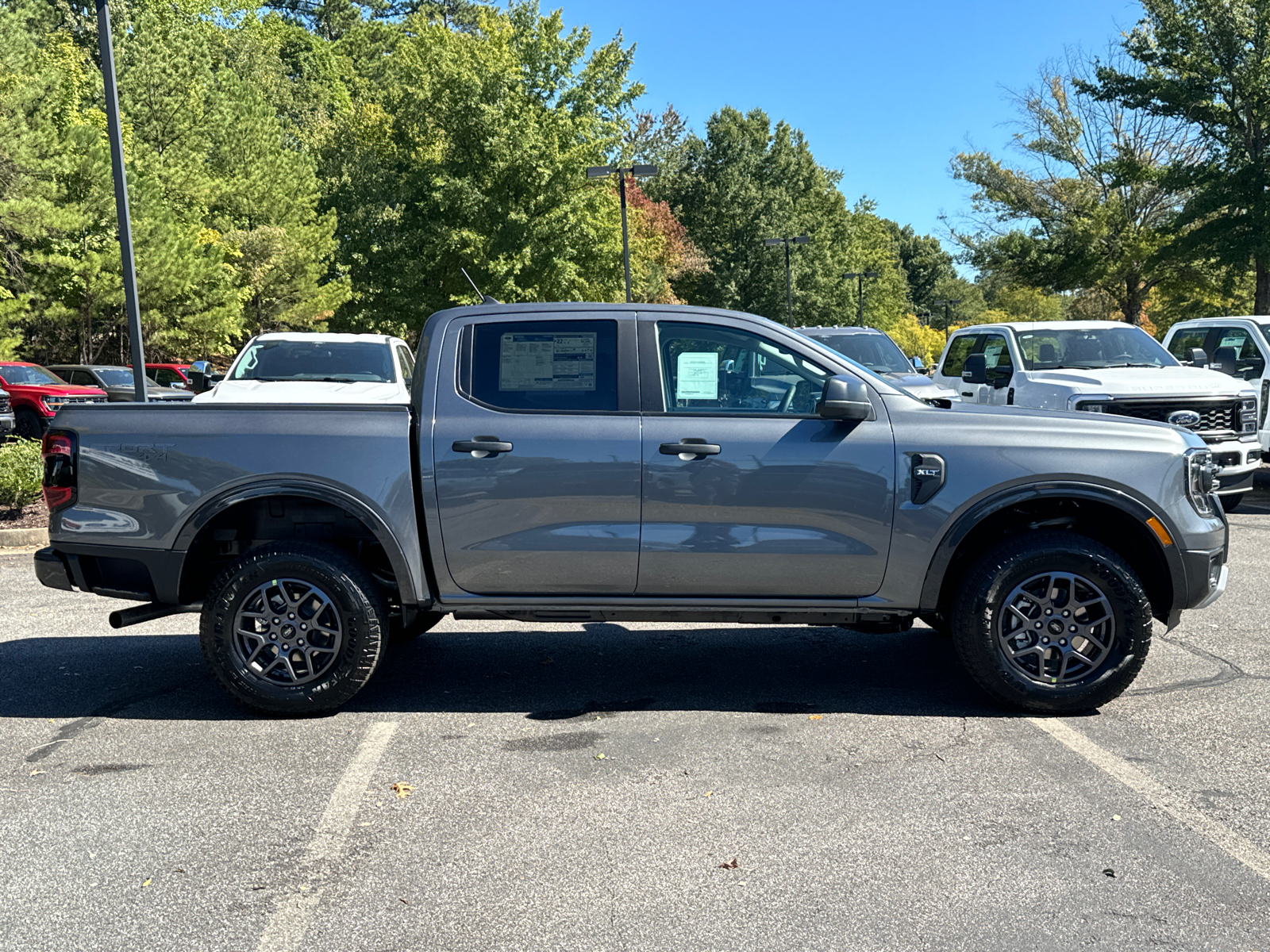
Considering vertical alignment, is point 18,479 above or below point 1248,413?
below

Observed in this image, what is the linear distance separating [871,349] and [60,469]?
1264 centimetres

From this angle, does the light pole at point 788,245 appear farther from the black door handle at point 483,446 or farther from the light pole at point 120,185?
the black door handle at point 483,446

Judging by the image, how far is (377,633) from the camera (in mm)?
5230

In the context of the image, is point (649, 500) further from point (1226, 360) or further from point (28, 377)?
point (28, 377)

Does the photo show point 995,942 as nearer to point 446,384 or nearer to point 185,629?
point 446,384

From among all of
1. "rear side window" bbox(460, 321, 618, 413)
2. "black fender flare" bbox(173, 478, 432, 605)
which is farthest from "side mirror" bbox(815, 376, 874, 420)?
"black fender flare" bbox(173, 478, 432, 605)

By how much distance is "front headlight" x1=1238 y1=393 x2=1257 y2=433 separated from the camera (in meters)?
10.8

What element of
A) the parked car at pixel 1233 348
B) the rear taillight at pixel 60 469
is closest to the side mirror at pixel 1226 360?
the parked car at pixel 1233 348

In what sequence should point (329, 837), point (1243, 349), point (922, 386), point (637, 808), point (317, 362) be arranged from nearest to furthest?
point (329, 837) < point (637, 808) < point (317, 362) < point (1243, 349) < point (922, 386)

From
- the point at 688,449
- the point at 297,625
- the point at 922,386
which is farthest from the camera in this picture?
the point at 922,386

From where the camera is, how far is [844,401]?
498 cm

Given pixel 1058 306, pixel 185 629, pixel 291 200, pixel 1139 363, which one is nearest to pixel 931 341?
pixel 1058 306

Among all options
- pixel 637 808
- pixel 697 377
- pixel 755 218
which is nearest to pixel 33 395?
pixel 697 377

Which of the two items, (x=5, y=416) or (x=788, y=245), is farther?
(x=788, y=245)
